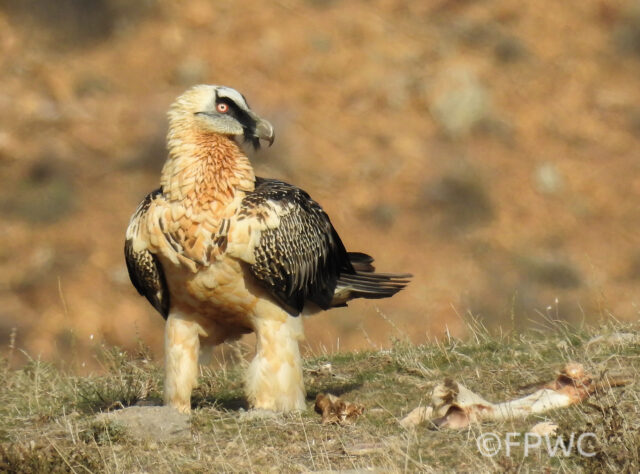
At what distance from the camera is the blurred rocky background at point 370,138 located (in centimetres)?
Answer: 2345

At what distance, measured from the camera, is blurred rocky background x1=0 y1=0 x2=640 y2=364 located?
76.9ft

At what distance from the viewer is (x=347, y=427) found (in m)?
6.77

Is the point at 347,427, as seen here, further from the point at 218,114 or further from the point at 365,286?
the point at 218,114

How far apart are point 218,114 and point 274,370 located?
62.4 inches

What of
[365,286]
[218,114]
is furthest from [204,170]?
[365,286]

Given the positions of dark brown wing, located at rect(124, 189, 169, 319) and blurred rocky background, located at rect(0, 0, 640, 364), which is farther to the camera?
blurred rocky background, located at rect(0, 0, 640, 364)

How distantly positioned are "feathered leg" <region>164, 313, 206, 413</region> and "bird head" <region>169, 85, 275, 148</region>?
1160mm

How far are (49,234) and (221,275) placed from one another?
59.2ft

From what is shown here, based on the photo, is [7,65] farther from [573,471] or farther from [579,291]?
[573,471]

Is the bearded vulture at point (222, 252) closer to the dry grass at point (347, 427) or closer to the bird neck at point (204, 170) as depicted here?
the bird neck at point (204, 170)

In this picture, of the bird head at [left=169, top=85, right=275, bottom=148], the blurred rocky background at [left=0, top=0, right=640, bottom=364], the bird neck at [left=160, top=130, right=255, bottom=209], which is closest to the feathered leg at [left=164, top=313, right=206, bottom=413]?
the bird neck at [left=160, top=130, right=255, bottom=209]

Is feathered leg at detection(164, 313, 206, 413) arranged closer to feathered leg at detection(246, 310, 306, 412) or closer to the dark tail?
feathered leg at detection(246, 310, 306, 412)

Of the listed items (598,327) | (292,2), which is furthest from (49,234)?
(598,327)

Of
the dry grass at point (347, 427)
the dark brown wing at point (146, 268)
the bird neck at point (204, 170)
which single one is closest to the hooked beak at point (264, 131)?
the bird neck at point (204, 170)
